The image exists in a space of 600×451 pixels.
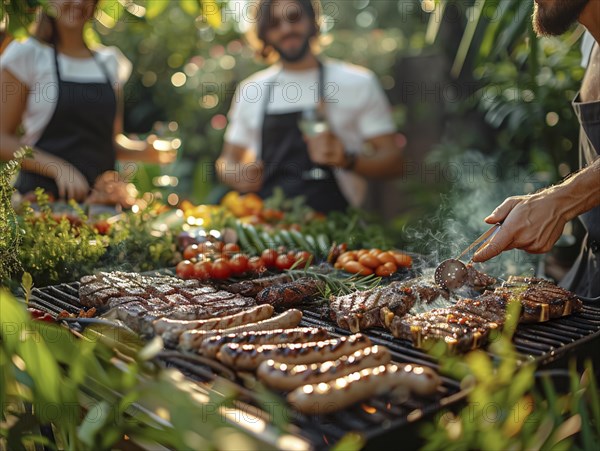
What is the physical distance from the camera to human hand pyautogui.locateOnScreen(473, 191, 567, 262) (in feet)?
8.95

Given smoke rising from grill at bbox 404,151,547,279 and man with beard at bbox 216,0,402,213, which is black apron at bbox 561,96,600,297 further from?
man with beard at bbox 216,0,402,213

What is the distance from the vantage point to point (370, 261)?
3764 mm

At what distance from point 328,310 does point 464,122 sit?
22.7 feet

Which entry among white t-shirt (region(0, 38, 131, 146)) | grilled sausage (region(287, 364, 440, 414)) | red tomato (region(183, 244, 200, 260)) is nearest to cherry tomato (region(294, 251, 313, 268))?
red tomato (region(183, 244, 200, 260))

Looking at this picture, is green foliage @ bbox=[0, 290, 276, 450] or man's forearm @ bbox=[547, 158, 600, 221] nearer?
green foliage @ bbox=[0, 290, 276, 450]

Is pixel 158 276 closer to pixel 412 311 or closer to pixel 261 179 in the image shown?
pixel 412 311

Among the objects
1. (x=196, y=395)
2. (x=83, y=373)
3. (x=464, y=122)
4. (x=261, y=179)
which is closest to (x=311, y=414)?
(x=196, y=395)

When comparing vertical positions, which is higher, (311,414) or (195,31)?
(195,31)

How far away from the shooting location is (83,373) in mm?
2121

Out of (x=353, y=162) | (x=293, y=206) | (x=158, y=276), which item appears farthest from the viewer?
(x=353, y=162)

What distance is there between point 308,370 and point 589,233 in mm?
2095

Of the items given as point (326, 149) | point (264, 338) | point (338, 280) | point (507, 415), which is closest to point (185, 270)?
point (338, 280)

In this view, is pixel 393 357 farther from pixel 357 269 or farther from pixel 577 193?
pixel 357 269

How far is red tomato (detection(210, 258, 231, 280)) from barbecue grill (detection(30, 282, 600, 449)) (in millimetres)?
732
